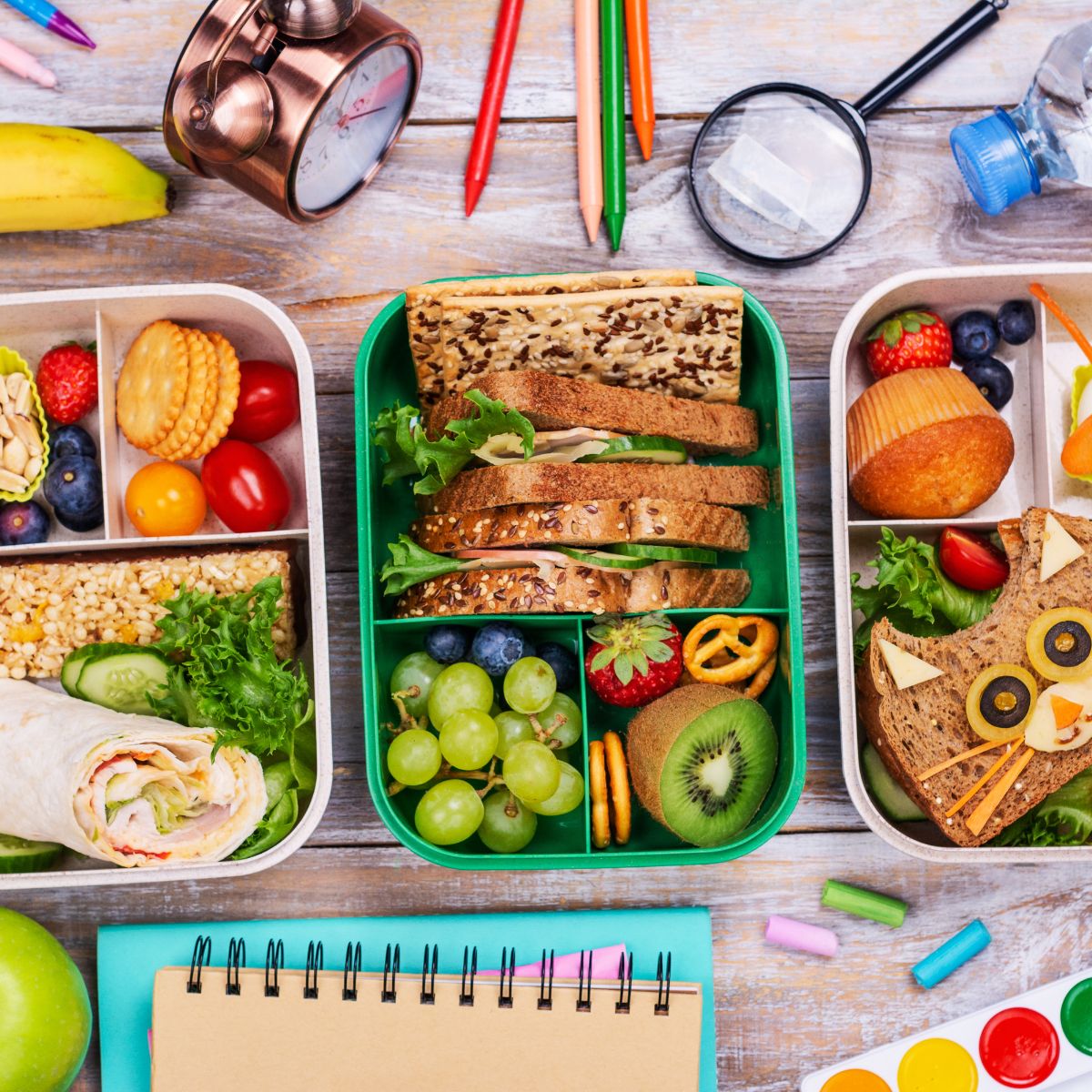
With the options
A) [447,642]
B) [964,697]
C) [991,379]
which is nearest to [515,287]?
[447,642]

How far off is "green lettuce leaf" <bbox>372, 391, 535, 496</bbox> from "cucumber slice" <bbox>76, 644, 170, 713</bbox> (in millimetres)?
395

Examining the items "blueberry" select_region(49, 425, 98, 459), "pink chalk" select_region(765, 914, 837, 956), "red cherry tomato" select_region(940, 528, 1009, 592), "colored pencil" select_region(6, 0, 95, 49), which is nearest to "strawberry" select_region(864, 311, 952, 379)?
"red cherry tomato" select_region(940, 528, 1009, 592)

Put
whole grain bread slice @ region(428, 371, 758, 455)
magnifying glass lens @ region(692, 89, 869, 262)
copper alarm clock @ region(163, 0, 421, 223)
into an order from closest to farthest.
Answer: copper alarm clock @ region(163, 0, 421, 223)
whole grain bread slice @ region(428, 371, 758, 455)
magnifying glass lens @ region(692, 89, 869, 262)

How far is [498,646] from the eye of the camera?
4.58 ft

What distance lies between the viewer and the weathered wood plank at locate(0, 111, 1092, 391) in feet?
5.13

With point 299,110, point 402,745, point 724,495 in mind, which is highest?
point 299,110

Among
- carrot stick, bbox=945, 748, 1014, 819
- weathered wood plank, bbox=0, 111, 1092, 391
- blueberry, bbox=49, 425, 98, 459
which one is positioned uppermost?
weathered wood plank, bbox=0, 111, 1092, 391

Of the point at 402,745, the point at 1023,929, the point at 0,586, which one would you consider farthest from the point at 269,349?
the point at 1023,929

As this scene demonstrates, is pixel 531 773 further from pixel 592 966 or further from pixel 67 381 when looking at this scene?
pixel 67 381

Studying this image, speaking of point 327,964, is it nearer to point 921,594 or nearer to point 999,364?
point 921,594

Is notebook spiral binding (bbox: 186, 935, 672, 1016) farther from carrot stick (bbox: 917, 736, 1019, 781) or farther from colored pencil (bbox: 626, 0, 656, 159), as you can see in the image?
colored pencil (bbox: 626, 0, 656, 159)

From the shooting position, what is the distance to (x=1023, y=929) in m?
1.55

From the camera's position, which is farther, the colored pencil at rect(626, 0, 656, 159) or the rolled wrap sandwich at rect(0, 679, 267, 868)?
the colored pencil at rect(626, 0, 656, 159)

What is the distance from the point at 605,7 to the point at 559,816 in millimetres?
1192
